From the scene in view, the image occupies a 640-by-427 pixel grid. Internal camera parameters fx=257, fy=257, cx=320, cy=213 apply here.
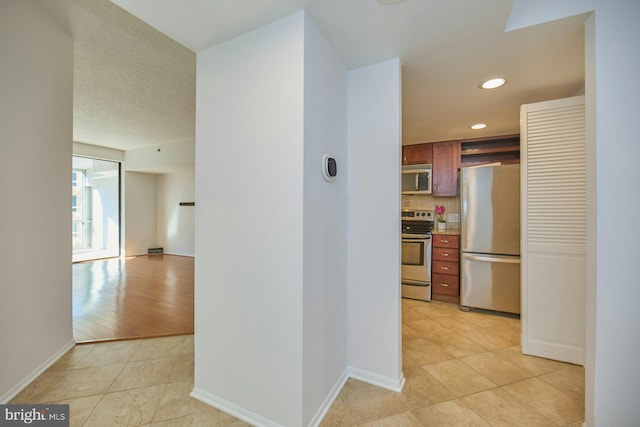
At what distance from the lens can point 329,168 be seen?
1594mm

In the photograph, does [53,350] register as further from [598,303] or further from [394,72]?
[598,303]

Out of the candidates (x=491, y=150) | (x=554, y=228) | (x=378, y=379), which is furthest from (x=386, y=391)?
(x=491, y=150)

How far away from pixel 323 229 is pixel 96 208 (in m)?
8.07

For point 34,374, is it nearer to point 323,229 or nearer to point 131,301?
point 131,301

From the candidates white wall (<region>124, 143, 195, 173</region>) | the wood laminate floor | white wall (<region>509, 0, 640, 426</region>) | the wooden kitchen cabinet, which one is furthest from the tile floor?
white wall (<region>124, 143, 195, 173</region>)

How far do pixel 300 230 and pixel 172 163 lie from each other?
598 centimetres

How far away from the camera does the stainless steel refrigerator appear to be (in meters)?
3.00

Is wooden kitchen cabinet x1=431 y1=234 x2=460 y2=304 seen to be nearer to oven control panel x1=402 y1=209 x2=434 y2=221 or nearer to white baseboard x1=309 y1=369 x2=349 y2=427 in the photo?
oven control panel x1=402 y1=209 x2=434 y2=221

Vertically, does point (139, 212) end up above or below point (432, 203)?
below

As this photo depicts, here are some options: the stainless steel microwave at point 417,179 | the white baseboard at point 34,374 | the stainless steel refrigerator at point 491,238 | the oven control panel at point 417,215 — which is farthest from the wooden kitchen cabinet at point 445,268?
the white baseboard at point 34,374

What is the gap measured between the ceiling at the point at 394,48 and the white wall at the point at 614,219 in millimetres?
300

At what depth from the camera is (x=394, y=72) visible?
1793 millimetres

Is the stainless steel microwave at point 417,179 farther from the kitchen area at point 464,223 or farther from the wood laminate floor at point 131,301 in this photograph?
the wood laminate floor at point 131,301

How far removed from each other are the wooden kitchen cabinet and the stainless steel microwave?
787 mm
